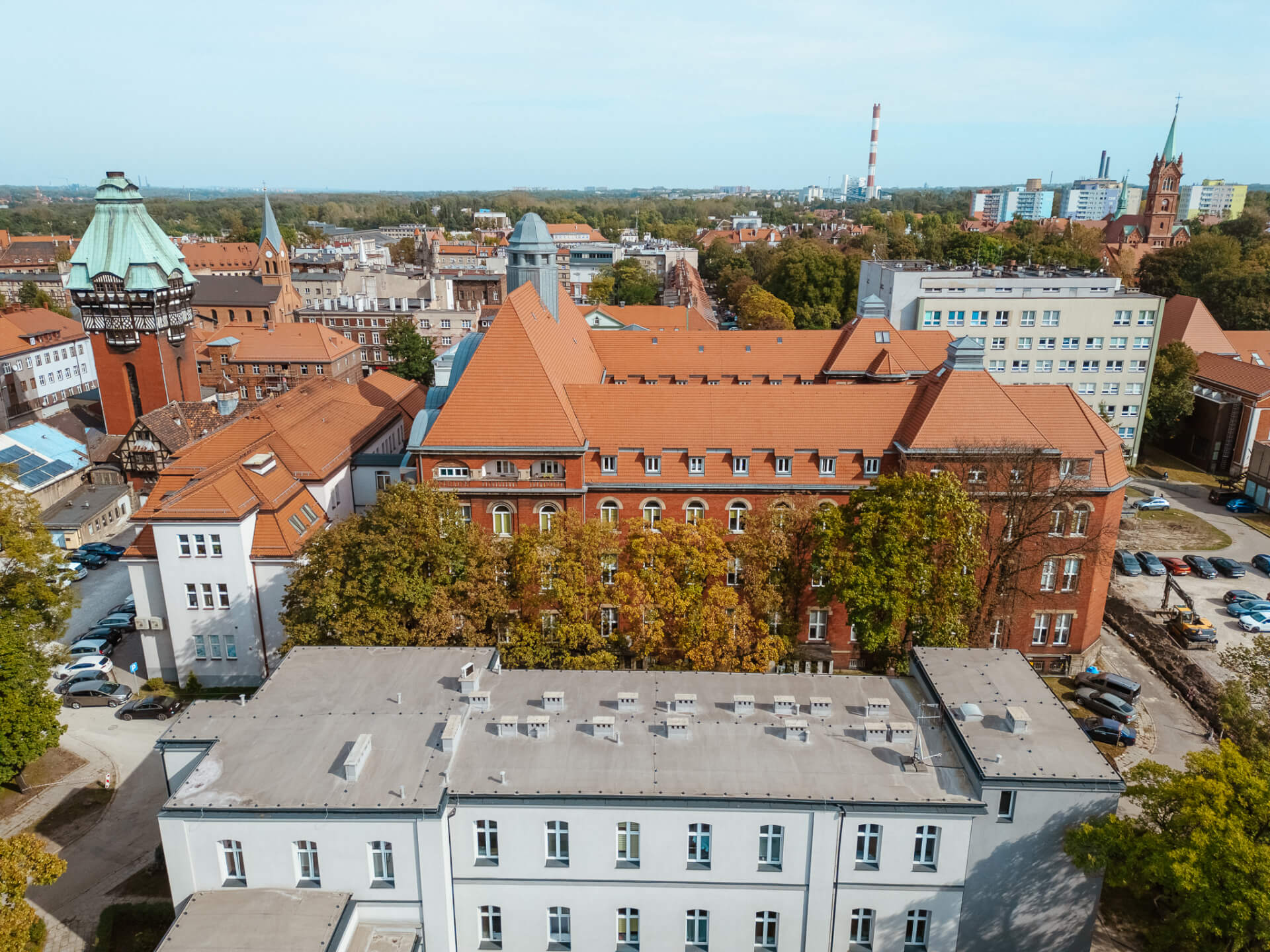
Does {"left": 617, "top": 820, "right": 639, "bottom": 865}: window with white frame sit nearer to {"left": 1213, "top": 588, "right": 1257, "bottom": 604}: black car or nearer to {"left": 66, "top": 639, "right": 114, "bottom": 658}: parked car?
{"left": 66, "top": 639, "right": 114, "bottom": 658}: parked car

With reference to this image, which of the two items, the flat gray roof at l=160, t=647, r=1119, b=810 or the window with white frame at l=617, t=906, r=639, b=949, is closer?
the flat gray roof at l=160, t=647, r=1119, b=810

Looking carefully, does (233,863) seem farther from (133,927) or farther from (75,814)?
(75,814)

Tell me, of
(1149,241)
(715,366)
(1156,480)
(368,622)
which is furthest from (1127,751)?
(1149,241)

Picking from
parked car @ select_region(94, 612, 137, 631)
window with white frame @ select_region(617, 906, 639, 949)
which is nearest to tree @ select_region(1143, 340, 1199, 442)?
window with white frame @ select_region(617, 906, 639, 949)

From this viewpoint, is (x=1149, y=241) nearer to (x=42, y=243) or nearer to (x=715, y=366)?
(x=715, y=366)

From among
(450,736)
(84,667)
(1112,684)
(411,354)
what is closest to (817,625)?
(1112,684)

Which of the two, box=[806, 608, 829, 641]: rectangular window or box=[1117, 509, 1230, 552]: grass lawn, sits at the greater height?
box=[806, 608, 829, 641]: rectangular window
